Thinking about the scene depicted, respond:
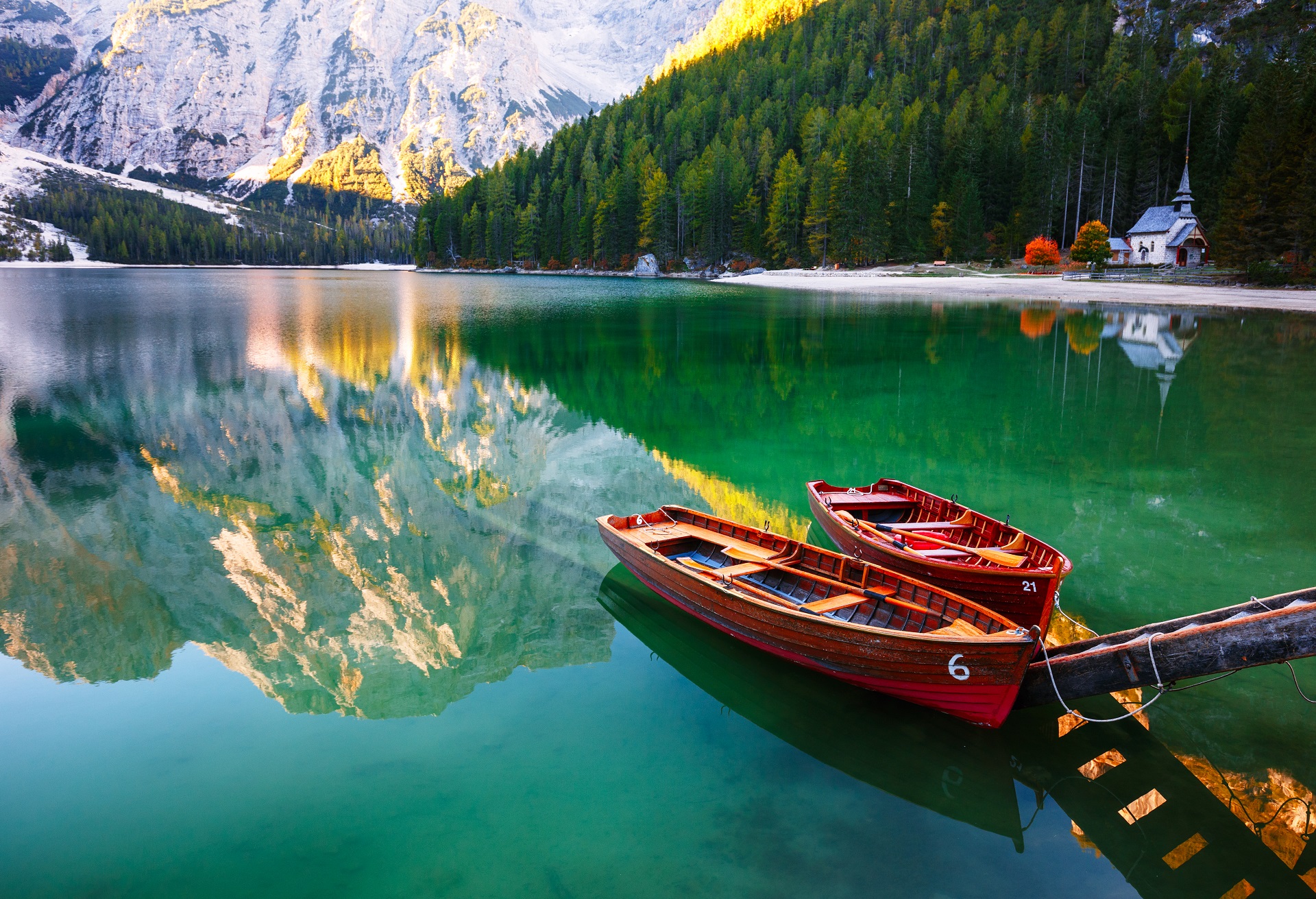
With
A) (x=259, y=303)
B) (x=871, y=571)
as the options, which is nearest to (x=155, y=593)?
(x=871, y=571)

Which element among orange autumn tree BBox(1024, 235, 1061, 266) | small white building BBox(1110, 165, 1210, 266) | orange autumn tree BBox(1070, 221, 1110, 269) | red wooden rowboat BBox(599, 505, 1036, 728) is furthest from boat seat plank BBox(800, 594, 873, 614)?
orange autumn tree BBox(1024, 235, 1061, 266)

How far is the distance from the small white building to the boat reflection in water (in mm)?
89005

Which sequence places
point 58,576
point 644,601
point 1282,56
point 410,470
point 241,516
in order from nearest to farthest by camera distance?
point 644,601 → point 58,576 → point 241,516 → point 410,470 → point 1282,56

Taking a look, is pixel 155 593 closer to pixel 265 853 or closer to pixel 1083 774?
pixel 265 853

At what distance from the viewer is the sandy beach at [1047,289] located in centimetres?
5103

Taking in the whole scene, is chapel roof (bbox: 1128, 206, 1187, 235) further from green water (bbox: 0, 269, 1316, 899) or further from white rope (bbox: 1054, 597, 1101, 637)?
white rope (bbox: 1054, 597, 1101, 637)

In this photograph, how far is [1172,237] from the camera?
263 ft

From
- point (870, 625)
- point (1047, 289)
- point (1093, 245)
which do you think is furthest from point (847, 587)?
point (1093, 245)

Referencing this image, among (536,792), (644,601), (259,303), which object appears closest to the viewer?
(536,792)

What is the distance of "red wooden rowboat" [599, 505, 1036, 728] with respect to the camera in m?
7.27

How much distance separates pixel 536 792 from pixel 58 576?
10187mm

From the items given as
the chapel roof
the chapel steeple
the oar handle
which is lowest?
the oar handle

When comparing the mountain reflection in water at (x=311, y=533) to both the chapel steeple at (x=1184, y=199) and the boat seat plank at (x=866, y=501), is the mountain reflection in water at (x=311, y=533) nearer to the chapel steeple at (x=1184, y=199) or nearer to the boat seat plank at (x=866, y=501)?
the boat seat plank at (x=866, y=501)

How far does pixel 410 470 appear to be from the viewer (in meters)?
17.8
